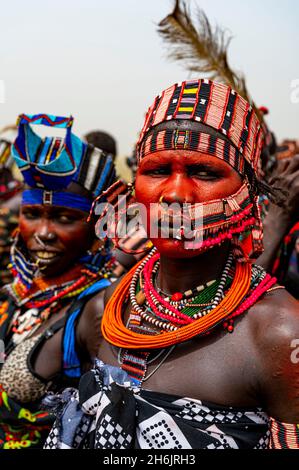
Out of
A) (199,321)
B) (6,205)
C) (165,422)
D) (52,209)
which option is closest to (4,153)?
(6,205)

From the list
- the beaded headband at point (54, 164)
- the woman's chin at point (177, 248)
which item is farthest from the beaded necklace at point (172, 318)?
the beaded headband at point (54, 164)

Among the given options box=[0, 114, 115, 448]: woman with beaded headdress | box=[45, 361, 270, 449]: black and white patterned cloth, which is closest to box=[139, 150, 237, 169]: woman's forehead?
box=[45, 361, 270, 449]: black and white patterned cloth

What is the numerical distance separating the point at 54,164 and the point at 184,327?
1402 mm

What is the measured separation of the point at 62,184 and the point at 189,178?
1299 mm

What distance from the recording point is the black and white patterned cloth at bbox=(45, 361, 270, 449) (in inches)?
72.5

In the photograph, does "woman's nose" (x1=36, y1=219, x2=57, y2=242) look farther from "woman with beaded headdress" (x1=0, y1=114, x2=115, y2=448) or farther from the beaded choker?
the beaded choker

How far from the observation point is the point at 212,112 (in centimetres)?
199

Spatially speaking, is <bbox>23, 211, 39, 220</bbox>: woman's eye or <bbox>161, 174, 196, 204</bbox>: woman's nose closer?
<bbox>161, 174, 196, 204</bbox>: woman's nose

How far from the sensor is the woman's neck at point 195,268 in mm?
2062

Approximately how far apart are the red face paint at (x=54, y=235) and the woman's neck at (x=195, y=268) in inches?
41.2

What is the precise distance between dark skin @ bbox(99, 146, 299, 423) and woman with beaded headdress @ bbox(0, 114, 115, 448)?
76 cm

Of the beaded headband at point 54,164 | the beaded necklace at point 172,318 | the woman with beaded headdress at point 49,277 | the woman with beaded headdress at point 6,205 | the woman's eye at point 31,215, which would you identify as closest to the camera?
the beaded necklace at point 172,318

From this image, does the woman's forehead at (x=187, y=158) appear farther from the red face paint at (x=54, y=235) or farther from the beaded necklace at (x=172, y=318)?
the red face paint at (x=54, y=235)
